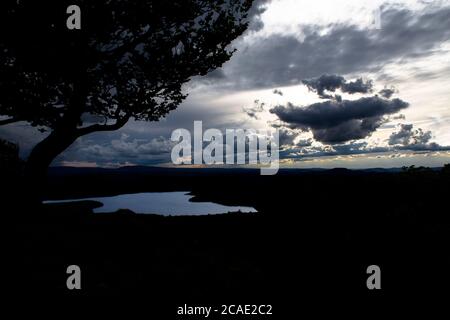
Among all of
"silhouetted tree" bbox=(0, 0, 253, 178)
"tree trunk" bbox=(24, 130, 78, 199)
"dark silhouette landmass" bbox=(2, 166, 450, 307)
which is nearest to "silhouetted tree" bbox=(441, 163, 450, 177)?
"dark silhouette landmass" bbox=(2, 166, 450, 307)

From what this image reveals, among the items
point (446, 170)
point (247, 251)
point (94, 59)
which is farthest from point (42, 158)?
point (446, 170)

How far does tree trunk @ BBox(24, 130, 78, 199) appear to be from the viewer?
1873cm

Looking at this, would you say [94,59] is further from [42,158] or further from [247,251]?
[247,251]

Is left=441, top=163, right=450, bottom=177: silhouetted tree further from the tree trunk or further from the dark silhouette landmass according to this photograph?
the tree trunk

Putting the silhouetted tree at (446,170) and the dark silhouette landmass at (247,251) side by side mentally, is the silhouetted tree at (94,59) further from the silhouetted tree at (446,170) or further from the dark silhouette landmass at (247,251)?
the silhouetted tree at (446,170)

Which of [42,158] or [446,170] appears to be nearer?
[42,158]

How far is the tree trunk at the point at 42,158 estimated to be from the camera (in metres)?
18.7

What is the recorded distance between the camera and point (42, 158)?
19109 mm

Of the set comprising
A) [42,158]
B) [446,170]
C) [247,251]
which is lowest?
[247,251]

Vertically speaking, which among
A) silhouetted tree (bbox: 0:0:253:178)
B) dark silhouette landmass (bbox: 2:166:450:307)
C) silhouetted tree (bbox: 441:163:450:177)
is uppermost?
silhouetted tree (bbox: 0:0:253:178)

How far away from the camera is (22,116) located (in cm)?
1994

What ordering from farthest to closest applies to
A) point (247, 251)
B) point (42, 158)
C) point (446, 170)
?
point (446, 170) → point (42, 158) → point (247, 251)
